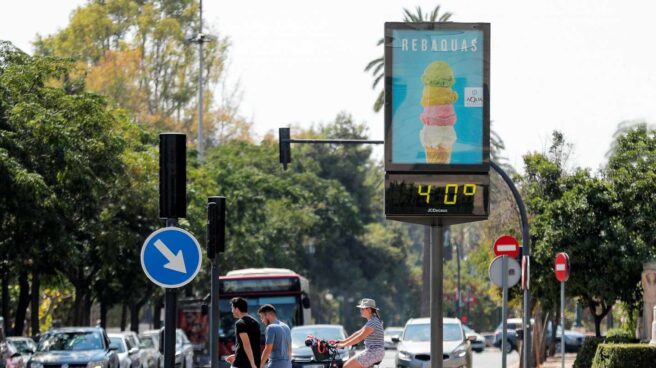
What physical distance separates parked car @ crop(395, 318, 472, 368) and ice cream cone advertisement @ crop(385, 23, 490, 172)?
44.4 feet

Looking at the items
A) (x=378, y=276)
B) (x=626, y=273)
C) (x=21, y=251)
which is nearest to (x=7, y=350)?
(x=21, y=251)

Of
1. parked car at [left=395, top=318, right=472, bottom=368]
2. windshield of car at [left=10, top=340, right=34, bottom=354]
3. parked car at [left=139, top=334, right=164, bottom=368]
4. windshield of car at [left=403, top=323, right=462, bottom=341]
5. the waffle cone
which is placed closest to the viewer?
the waffle cone

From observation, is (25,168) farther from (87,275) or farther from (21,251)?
(87,275)

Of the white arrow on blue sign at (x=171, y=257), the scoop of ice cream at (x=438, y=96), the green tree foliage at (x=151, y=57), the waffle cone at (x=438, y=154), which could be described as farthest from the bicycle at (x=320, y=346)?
the green tree foliage at (x=151, y=57)

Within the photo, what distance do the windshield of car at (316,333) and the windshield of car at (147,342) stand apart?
37.2 feet

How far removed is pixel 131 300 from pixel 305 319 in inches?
778

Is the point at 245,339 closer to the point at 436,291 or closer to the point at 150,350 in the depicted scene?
the point at 436,291

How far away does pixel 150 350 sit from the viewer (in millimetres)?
41156

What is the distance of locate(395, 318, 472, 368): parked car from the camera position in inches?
1244

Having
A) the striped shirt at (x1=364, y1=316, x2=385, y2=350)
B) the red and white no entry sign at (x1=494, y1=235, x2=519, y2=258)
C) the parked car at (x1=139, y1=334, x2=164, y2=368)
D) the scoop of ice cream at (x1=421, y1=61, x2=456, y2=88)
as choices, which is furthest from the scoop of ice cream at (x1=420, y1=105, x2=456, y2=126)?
the parked car at (x1=139, y1=334, x2=164, y2=368)

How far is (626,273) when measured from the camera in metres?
35.7

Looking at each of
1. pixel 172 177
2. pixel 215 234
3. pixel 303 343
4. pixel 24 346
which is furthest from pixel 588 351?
pixel 172 177

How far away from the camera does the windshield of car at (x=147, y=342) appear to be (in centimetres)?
4166

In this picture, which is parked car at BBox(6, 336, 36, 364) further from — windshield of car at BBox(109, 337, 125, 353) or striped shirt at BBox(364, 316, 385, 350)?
striped shirt at BBox(364, 316, 385, 350)
